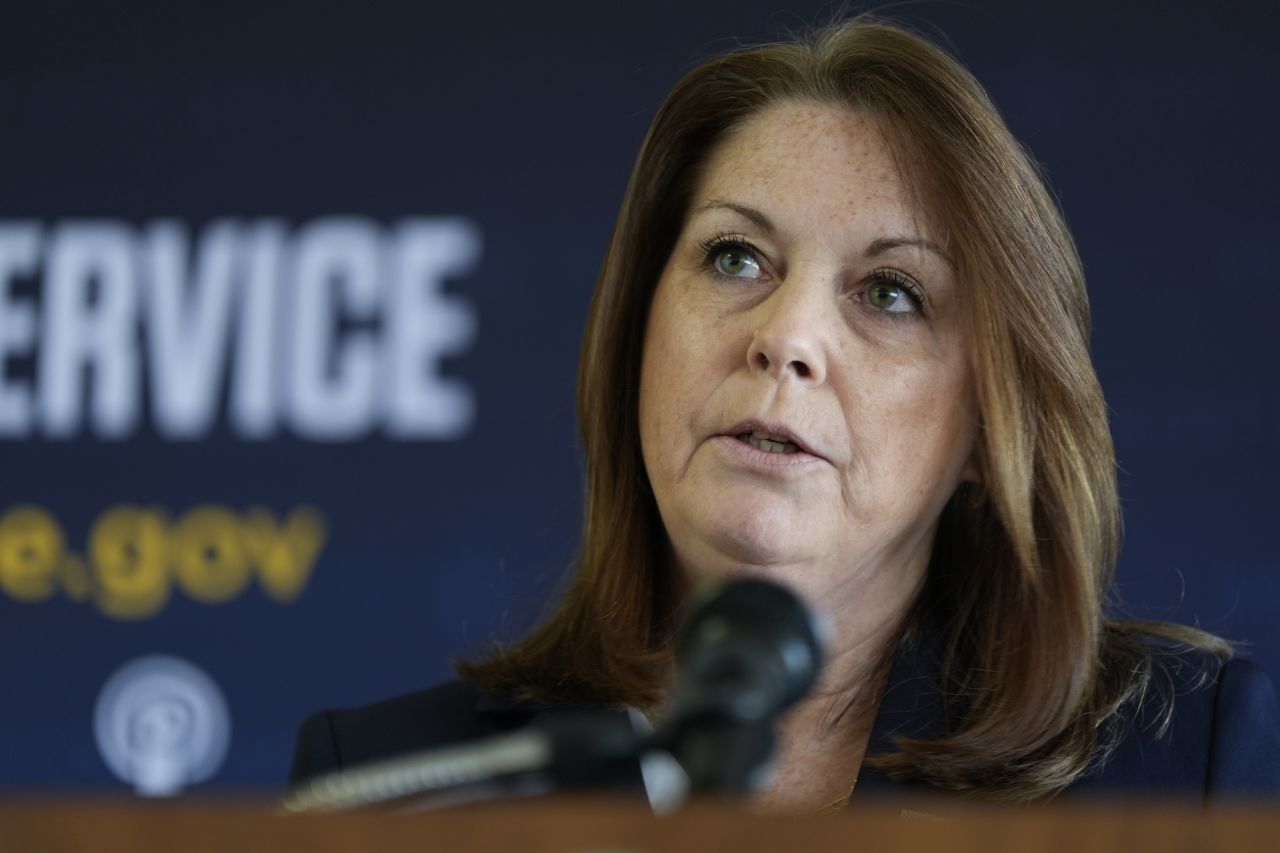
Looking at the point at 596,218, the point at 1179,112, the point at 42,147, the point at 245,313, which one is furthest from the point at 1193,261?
the point at 42,147

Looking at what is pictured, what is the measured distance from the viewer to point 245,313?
10.1 ft

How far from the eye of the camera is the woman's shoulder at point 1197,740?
1404 mm

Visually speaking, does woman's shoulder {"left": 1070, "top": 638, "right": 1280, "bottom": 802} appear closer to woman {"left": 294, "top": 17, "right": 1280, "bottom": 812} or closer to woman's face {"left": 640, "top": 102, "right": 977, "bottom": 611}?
woman {"left": 294, "top": 17, "right": 1280, "bottom": 812}

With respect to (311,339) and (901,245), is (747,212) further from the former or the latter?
(311,339)

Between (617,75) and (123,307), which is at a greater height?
(617,75)

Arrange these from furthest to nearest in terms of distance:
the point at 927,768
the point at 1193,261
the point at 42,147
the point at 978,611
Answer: the point at 42,147
the point at 1193,261
the point at 978,611
the point at 927,768

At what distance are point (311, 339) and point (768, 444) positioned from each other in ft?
5.98

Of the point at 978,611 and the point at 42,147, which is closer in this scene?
the point at 978,611

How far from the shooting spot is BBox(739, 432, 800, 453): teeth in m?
1.39

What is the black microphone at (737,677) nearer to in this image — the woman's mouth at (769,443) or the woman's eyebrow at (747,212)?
the woman's mouth at (769,443)

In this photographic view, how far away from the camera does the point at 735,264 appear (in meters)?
1.50

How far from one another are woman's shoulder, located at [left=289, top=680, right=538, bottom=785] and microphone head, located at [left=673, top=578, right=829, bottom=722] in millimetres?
773

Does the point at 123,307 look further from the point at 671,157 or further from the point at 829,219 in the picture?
the point at 829,219

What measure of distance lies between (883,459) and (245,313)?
1920 mm
